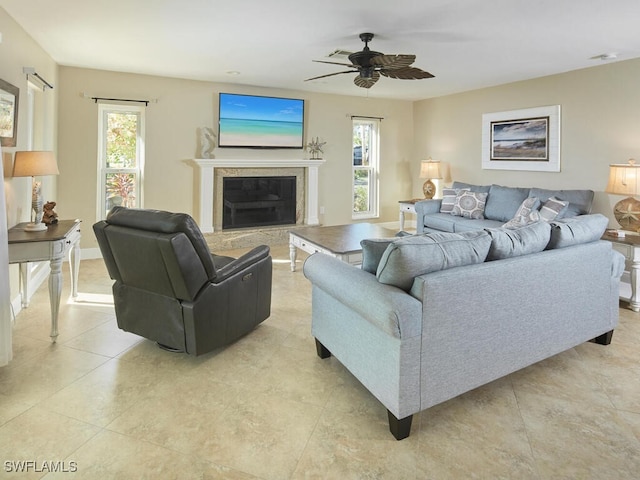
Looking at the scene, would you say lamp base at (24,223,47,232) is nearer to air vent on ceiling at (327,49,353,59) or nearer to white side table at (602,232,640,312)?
air vent on ceiling at (327,49,353,59)

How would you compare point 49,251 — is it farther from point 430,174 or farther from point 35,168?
point 430,174

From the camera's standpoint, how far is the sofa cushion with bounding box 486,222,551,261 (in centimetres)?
222

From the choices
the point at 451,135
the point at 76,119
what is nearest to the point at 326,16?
the point at 76,119

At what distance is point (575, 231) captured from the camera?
2.57 m

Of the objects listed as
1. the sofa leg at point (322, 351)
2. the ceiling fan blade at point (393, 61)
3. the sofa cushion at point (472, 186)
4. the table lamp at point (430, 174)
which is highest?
the ceiling fan blade at point (393, 61)

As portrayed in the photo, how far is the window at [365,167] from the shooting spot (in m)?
7.17

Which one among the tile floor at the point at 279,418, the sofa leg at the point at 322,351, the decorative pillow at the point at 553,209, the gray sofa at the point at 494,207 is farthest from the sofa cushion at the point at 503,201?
the sofa leg at the point at 322,351

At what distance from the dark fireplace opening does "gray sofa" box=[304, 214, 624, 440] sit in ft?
12.1

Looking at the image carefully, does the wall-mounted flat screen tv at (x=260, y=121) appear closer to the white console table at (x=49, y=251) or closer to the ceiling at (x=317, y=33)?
the ceiling at (x=317, y=33)

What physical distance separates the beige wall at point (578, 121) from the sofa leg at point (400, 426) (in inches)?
162

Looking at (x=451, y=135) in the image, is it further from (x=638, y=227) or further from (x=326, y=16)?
(x=326, y=16)

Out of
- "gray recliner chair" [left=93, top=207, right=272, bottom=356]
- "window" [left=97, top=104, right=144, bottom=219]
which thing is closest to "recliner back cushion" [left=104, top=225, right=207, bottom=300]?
"gray recliner chair" [left=93, top=207, right=272, bottom=356]

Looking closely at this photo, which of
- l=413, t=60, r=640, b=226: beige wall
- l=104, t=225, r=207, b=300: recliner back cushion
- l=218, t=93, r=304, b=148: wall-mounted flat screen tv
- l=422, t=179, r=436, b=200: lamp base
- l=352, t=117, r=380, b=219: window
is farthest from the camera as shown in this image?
l=352, t=117, r=380, b=219: window

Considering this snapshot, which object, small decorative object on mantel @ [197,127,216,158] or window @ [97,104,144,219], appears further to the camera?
small decorative object on mantel @ [197,127,216,158]
